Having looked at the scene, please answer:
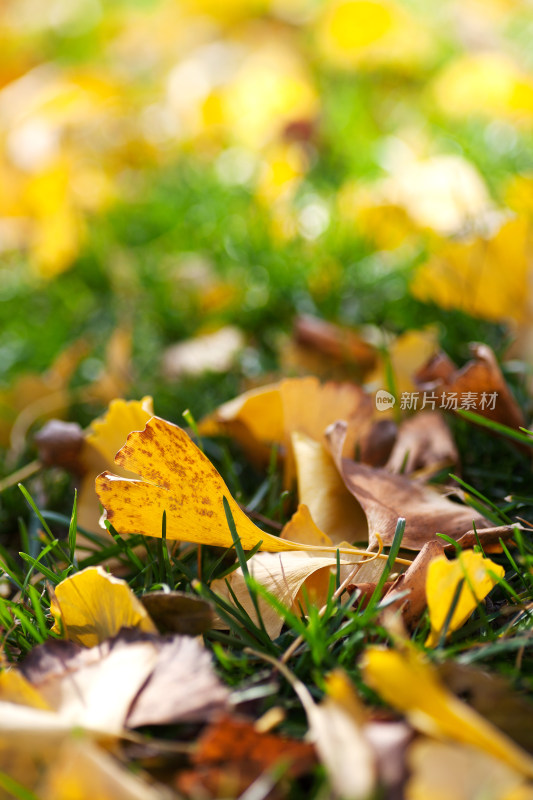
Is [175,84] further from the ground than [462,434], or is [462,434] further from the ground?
[175,84]

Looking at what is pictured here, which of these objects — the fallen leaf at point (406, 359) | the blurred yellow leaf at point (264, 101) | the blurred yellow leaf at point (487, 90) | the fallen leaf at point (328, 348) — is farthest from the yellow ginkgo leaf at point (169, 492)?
the blurred yellow leaf at point (487, 90)

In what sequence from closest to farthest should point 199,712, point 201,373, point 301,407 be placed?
1. point 199,712
2. point 301,407
3. point 201,373

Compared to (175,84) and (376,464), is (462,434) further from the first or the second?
(175,84)

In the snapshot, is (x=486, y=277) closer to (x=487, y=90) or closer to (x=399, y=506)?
(x=399, y=506)

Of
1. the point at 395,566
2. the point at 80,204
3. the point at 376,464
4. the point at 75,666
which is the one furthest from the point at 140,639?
the point at 80,204

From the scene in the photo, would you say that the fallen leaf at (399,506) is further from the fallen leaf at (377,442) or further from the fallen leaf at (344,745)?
the fallen leaf at (344,745)

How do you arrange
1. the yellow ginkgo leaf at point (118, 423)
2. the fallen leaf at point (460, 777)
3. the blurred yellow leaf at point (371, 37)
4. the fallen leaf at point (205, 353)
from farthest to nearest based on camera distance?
1. the blurred yellow leaf at point (371, 37)
2. the fallen leaf at point (205, 353)
3. the yellow ginkgo leaf at point (118, 423)
4. the fallen leaf at point (460, 777)
